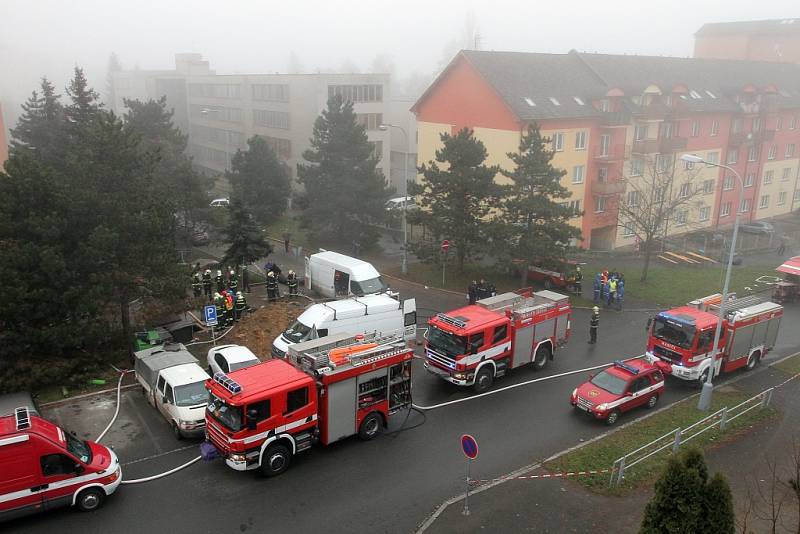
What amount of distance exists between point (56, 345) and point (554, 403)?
1539cm

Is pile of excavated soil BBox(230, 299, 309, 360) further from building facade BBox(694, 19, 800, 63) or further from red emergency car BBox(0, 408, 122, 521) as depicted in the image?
building facade BBox(694, 19, 800, 63)

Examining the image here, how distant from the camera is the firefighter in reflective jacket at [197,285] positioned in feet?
89.8

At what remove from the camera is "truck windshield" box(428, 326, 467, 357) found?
19344 mm

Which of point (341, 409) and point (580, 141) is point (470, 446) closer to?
point (341, 409)

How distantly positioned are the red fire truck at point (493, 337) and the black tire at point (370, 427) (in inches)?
141

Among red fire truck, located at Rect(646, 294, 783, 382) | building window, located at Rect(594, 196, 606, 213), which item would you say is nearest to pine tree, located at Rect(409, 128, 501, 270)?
red fire truck, located at Rect(646, 294, 783, 382)

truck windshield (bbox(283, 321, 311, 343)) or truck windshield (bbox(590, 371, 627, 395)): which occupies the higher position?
truck windshield (bbox(283, 321, 311, 343))

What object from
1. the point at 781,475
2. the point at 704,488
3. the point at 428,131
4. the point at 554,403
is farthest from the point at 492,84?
the point at 704,488

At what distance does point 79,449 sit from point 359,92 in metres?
48.9

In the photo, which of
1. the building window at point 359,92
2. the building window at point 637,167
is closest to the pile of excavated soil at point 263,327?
the building window at point 637,167

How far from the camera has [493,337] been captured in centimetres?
1998

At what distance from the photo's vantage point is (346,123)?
40.1 metres

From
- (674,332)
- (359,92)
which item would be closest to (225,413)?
(674,332)

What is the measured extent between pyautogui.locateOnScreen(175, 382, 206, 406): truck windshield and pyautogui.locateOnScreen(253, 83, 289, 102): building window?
47.0 meters
